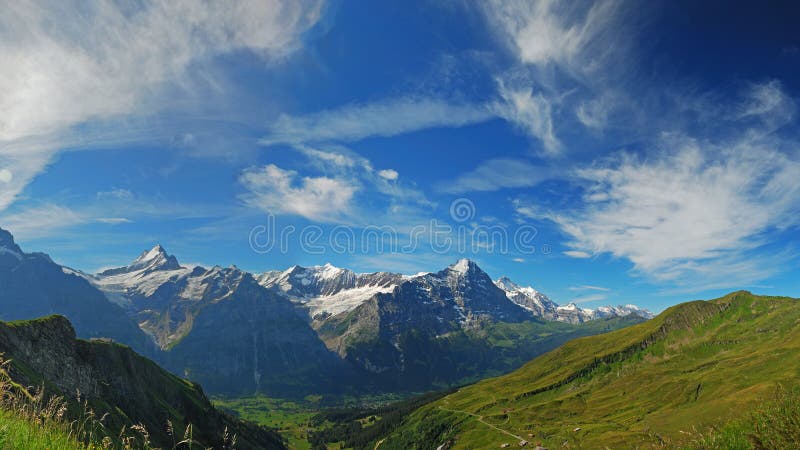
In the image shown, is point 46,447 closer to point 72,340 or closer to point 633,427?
A: point 72,340

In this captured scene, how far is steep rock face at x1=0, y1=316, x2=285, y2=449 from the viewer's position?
269 ft

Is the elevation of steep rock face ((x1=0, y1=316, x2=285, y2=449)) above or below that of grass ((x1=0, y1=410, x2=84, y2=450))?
below

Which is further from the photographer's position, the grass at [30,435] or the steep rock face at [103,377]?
the steep rock face at [103,377]

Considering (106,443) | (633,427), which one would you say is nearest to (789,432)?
(106,443)

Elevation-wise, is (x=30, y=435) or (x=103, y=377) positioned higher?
(x=30, y=435)

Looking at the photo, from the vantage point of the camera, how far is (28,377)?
215 ft

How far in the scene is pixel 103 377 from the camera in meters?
112

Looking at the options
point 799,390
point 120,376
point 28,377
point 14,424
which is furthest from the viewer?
point 120,376

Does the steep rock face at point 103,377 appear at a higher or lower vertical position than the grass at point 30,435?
lower

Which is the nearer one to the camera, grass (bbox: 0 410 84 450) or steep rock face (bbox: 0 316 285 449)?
grass (bbox: 0 410 84 450)

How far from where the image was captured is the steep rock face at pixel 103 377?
269 feet

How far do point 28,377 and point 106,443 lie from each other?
262 feet

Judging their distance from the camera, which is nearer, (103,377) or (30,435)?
(30,435)

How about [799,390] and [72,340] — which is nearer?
[799,390]
